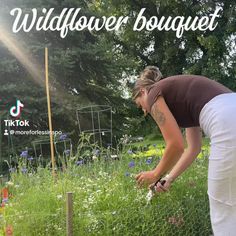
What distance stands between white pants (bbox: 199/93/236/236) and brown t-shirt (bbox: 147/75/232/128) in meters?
0.08

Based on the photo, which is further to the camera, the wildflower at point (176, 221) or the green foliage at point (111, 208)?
the wildflower at point (176, 221)

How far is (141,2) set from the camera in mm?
20406

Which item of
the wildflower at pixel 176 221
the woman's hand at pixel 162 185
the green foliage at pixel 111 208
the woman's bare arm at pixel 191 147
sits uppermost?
the woman's bare arm at pixel 191 147

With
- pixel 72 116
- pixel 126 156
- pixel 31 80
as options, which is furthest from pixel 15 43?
pixel 126 156

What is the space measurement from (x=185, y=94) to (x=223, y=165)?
1.11ft

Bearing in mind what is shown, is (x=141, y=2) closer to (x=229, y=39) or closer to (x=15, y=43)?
(x=229, y=39)

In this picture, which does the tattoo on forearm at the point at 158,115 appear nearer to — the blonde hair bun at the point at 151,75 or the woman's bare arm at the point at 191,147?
the blonde hair bun at the point at 151,75

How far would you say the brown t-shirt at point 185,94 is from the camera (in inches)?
79.7

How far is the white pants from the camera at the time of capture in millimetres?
1868

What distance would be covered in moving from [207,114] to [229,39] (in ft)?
55.0

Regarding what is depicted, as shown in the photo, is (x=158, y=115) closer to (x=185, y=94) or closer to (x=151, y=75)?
(x=185, y=94)

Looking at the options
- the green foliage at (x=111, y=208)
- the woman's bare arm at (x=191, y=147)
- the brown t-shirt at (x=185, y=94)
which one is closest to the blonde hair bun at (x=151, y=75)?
the brown t-shirt at (x=185, y=94)

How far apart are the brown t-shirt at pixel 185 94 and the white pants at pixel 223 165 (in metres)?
0.08

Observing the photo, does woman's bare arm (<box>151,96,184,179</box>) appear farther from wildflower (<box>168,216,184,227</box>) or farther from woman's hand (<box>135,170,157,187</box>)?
wildflower (<box>168,216,184,227</box>)
